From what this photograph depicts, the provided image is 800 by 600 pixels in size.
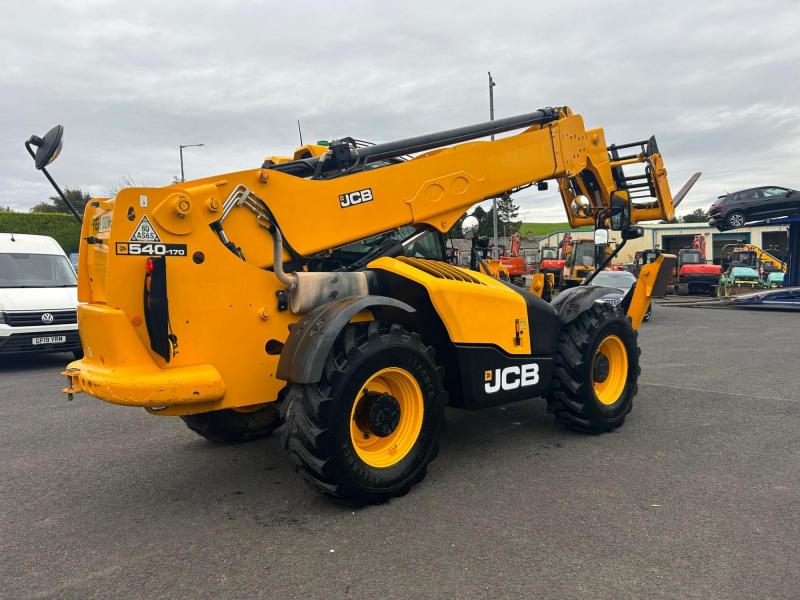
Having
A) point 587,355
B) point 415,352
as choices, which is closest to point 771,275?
point 587,355

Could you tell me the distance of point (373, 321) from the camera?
13.2ft

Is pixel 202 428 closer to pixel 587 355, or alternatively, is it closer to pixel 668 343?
pixel 587 355

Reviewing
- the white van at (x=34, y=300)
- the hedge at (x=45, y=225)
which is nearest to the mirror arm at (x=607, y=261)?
the white van at (x=34, y=300)

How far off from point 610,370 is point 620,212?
1779 millimetres

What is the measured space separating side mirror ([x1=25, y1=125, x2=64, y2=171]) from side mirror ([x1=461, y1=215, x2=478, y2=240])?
10.0 ft

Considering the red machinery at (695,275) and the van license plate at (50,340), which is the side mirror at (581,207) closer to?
the van license plate at (50,340)

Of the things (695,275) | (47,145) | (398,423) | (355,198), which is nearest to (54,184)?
(47,145)

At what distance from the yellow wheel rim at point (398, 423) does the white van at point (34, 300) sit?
7019 mm

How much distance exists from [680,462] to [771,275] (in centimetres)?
2820

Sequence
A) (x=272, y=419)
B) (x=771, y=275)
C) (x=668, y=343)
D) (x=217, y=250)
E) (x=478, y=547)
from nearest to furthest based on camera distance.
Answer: (x=478, y=547) < (x=217, y=250) < (x=272, y=419) < (x=668, y=343) < (x=771, y=275)

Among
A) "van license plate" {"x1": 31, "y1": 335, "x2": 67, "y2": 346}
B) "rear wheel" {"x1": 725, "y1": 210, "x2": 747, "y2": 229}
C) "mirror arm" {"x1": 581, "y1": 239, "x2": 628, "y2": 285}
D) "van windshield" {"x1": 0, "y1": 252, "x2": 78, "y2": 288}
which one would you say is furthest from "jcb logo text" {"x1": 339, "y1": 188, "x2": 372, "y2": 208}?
"rear wheel" {"x1": 725, "y1": 210, "x2": 747, "y2": 229}

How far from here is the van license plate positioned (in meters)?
9.38

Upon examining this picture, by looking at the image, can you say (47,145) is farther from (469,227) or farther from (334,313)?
(469,227)

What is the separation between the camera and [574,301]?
552 centimetres
